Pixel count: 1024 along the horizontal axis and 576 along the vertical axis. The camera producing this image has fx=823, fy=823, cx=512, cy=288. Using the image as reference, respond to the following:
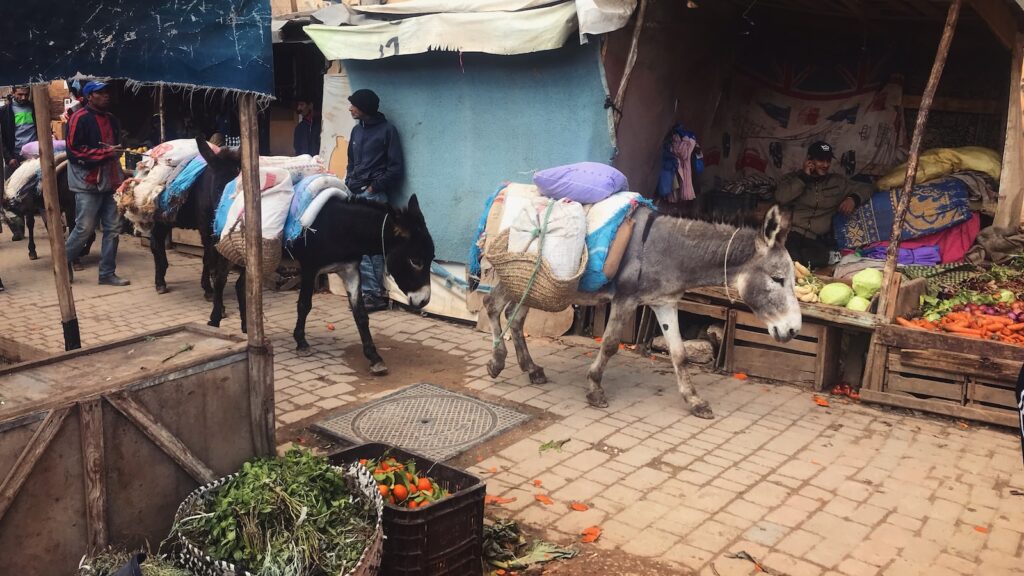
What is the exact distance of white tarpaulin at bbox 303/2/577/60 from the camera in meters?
6.75

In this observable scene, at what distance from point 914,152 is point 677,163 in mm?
2262

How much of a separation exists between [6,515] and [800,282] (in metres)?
5.75

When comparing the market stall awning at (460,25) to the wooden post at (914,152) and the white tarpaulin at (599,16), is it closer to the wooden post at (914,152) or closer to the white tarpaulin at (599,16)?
the white tarpaulin at (599,16)

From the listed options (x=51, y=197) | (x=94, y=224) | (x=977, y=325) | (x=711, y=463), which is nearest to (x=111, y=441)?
(x=51, y=197)

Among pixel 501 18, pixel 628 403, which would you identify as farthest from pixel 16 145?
pixel 628 403

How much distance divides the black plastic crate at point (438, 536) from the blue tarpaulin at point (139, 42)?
2.02 m

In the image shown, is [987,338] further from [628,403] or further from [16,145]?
[16,145]

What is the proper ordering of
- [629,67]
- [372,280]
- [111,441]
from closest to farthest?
[111,441] → [629,67] → [372,280]

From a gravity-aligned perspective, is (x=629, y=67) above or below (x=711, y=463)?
above

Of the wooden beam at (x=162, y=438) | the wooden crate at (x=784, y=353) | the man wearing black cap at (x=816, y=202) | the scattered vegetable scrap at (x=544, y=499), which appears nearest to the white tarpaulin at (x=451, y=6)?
the man wearing black cap at (x=816, y=202)

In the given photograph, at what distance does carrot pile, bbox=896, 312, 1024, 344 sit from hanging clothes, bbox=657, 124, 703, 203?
2444 millimetres

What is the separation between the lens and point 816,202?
7688 mm

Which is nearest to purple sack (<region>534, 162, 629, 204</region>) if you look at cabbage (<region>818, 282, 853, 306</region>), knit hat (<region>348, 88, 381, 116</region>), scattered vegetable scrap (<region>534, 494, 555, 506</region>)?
cabbage (<region>818, 282, 853, 306</region>)

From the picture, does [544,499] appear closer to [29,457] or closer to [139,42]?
[29,457]
